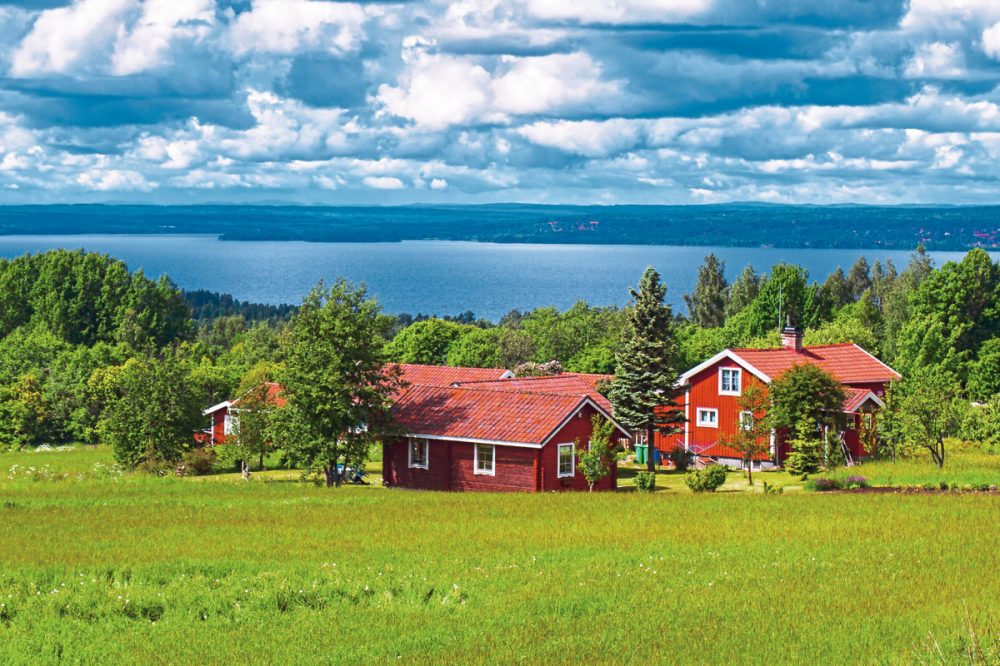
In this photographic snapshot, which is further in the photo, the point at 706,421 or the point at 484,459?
the point at 706,421

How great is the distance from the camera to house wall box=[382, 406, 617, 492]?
42.4m

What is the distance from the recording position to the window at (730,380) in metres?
56.6

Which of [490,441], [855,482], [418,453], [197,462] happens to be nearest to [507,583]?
[855,482]

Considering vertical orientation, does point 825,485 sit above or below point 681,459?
below

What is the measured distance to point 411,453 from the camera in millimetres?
45156

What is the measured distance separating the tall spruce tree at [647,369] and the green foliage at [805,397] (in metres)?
5.82

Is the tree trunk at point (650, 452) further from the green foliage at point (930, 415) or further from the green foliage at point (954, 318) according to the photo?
the green foliage at point (954, 318)

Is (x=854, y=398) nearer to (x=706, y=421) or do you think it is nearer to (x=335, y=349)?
(x=706, y=421)

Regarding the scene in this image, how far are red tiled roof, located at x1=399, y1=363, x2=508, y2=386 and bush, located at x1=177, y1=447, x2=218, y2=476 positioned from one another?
10989mm

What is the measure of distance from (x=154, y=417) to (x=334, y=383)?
1360cm

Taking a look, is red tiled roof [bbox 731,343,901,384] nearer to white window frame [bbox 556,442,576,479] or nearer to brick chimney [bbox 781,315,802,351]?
brick chimney [bbox 781,315,802,351]

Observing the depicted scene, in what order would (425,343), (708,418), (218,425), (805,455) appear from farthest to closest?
(425,343)
(218,425)
(708,418)
(805,455)

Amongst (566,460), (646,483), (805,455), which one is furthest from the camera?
(805,455)

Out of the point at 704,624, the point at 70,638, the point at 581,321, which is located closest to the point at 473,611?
the point at 704,624
